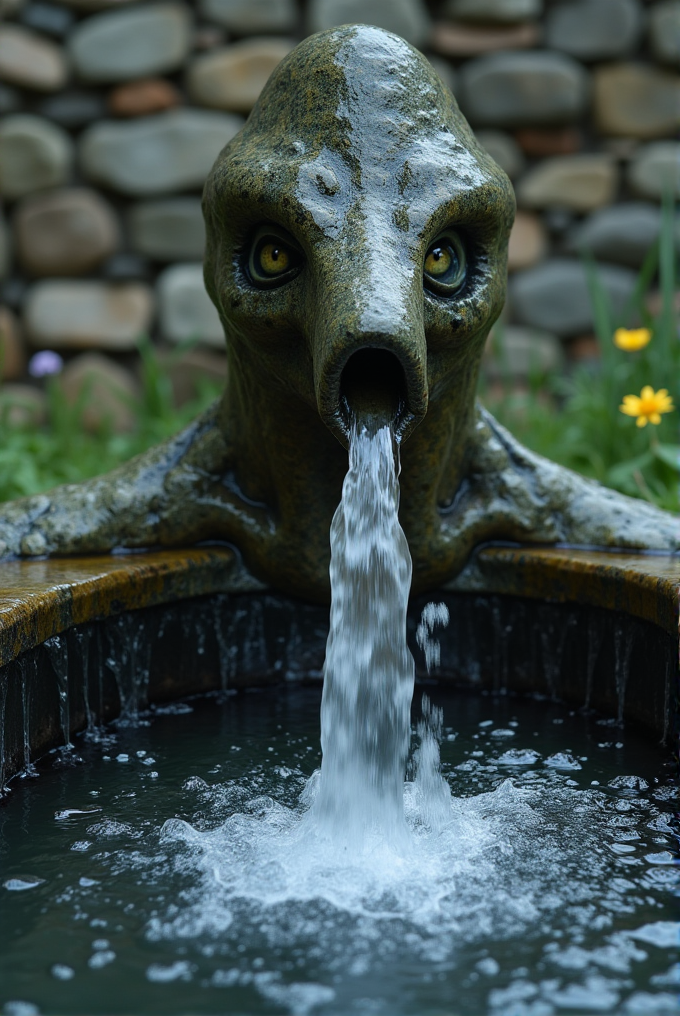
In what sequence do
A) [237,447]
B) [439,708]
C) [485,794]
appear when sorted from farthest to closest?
[237,447], [439,708], [485,794]

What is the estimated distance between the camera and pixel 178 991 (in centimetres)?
129

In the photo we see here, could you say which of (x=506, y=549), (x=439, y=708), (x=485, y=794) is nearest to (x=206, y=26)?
(x=506, y=549)

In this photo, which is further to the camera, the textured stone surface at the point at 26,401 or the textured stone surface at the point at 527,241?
the textured stone surface at the point at 527,241

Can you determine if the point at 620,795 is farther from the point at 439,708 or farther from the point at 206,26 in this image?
the point at 206,26

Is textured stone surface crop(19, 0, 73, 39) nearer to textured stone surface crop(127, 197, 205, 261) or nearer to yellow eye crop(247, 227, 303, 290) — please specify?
textured stone surface crop(127, 197, 205, 261)

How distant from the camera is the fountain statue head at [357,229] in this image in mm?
1836

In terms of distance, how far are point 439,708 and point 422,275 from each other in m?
0.95

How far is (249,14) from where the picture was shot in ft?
15.4

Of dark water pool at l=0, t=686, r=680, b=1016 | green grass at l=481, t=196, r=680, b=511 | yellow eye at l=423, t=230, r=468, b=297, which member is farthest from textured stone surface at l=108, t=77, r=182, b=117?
dark water pool at l=0, t=686, r=680, b=1016

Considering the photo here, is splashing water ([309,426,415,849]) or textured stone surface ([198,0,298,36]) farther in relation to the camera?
textured stone surface ([198,0,298,36])

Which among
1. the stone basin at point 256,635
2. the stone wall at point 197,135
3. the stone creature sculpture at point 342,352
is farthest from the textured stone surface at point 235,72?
the stone basin at point 256,635

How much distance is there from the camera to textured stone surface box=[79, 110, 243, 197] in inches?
185

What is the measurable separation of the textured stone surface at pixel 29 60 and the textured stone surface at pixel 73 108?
0.06m

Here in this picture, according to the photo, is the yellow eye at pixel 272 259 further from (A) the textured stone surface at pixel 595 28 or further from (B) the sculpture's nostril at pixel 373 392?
(A) the textured stone surface at pixel 595 28
